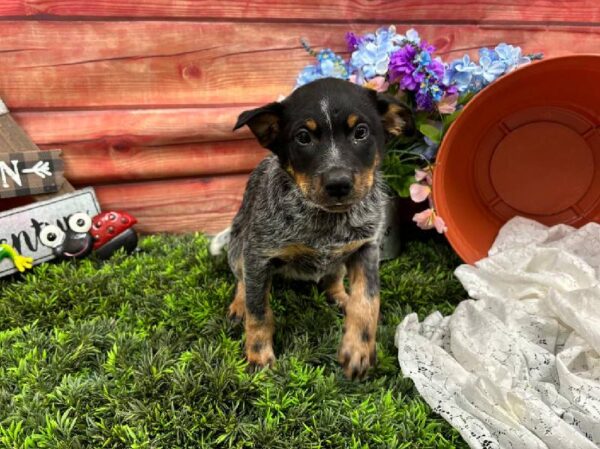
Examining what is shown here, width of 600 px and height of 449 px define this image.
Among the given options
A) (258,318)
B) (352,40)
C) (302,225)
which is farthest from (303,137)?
(352,40)

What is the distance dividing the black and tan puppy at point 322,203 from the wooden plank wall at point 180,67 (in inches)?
44.0

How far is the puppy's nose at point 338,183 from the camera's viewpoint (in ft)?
5.99

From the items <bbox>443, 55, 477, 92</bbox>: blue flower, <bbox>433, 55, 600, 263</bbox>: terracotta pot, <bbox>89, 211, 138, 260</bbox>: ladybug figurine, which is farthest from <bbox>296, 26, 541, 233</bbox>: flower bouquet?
<bbox>89, 211, 138, 260</bbox>: ladybug figurine

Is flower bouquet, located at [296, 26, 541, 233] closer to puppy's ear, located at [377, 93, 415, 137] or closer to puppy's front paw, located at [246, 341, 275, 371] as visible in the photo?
puppy's ear, located at [377, 93, 415, 137]

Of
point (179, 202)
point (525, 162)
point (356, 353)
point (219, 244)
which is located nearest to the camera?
point (356, 353)

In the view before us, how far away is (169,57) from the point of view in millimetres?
3189

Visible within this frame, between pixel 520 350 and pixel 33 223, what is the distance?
271cm

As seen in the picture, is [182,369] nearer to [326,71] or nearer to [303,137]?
[303,137]

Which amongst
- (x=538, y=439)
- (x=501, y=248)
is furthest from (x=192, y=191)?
(x=538, y=439)

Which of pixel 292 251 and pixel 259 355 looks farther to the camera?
pixel 292 251

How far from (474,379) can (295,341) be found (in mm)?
787

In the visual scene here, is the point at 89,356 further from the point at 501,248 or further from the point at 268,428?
the point at 501,248

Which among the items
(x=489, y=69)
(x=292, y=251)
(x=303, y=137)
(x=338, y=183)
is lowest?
(x=292, y=251)

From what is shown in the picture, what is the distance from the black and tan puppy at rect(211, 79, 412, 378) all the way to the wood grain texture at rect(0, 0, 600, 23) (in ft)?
4.43
